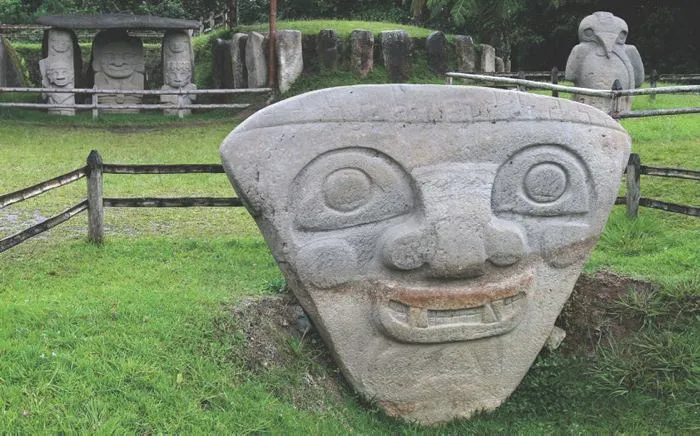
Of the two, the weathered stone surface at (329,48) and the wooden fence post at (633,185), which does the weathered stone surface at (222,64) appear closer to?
the weathered stone surface at (329,48)

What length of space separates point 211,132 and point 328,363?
9675mm

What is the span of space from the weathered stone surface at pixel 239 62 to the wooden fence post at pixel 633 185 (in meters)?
10.5

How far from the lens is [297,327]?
4891 millimetres

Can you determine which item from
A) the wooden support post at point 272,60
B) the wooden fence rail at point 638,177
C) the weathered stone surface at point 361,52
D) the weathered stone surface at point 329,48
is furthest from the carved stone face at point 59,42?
the wooden fence rail at point 638,177

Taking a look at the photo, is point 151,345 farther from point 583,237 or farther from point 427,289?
point 583,237

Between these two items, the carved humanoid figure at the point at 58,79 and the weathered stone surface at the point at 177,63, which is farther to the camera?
the weathered stone surface at the point at 177,63

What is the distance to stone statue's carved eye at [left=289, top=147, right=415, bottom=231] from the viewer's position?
4.09m

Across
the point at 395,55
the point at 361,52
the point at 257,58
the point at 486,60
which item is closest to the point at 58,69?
the point at 257,58

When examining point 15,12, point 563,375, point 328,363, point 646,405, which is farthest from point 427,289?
point 15,12

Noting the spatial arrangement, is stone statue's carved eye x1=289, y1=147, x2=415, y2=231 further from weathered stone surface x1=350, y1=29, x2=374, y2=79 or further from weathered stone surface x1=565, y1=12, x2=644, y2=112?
weathered stone surface x1=350, y1=29, x2=374, y2=79

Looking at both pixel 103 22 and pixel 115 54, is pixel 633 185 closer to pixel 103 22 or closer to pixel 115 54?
pixel 103 22

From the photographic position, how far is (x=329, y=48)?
15203mm

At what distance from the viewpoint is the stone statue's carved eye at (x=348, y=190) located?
409cm

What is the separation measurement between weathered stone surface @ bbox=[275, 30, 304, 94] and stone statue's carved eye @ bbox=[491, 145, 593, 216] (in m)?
11.2
